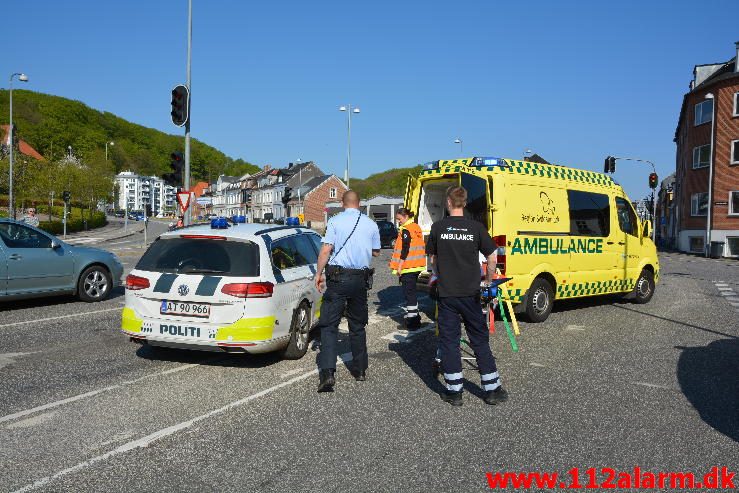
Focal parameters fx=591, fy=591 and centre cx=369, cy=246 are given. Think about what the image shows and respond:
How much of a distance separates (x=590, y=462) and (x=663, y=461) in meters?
0.50

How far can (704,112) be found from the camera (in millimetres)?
38938

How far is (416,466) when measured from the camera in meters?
3.84

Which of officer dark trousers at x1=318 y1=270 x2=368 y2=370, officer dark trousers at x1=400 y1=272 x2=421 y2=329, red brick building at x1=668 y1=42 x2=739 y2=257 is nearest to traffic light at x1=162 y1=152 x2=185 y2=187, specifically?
officer dark trousers at x1=400 y1=272 x2=421 y2=329

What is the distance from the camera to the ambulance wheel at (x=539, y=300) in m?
9.23

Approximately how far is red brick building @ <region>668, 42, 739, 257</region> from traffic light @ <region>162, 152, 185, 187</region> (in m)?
30.3

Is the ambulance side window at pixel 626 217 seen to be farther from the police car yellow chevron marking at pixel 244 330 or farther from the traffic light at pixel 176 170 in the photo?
the traffic light at pixel 176 170

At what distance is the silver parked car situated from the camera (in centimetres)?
977

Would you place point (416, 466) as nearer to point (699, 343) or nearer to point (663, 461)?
point (663, 461)

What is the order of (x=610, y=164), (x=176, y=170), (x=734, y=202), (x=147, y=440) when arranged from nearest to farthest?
(x=147, y=440), (x=176, y=170), (x=610, y=164), (x=734, y=202)

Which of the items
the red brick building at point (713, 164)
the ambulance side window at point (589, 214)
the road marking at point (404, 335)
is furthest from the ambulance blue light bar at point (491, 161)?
the red brick building at point (713, 164)

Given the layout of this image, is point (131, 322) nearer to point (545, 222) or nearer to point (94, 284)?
point (94, 284)

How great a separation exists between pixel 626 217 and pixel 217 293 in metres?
8.35

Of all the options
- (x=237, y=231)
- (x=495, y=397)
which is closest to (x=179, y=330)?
(x=237, y=231)

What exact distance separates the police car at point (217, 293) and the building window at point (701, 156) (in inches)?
1540
